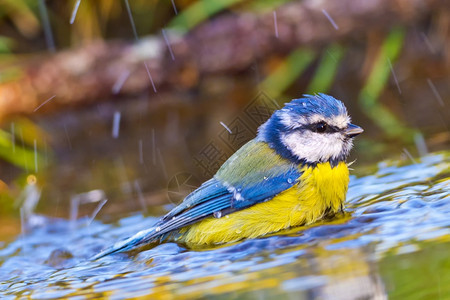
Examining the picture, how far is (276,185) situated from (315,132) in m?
0.38

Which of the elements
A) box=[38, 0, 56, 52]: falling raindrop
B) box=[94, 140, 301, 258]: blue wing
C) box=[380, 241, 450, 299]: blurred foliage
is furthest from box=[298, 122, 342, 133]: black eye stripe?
box=[38, 0, 56, 52]: falling raindrop

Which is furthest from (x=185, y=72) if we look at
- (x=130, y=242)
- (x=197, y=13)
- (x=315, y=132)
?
(x=130, y=242)

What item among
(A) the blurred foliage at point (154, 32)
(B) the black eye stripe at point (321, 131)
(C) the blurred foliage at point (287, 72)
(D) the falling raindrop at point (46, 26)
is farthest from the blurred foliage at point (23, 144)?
(B) the black eye stripe at point (321, 131)

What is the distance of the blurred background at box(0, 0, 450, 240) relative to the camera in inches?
223

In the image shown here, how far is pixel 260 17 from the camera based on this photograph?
625 cm

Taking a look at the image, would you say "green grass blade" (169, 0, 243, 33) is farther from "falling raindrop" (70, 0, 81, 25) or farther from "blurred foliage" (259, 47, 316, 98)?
"falling raindrop" (70, 0, 81, 25)

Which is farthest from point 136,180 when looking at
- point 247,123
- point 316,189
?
point 316,189

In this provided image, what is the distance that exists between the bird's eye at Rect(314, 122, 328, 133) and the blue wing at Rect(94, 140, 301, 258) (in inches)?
9.2

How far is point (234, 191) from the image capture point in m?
3.36

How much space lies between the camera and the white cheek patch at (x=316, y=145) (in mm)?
3377

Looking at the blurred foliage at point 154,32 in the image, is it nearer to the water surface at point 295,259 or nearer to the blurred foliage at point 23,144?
the blurred foliage at point 23,144

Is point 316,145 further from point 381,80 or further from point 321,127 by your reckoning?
point 381,80

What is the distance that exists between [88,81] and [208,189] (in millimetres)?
3107

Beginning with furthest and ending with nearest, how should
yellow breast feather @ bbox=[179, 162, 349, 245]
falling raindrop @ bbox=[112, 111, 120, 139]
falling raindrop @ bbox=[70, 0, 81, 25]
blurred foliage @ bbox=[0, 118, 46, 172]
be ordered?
falling raindrop @ bbox=[70, 0, 81, 25], falling raindrop @ bbox=[112, 111, 120, 139], blurred foliage @ bbox=[0, 118, 46, 172], yellow breast feather @ bbox=[179, 162, 349, 245]
